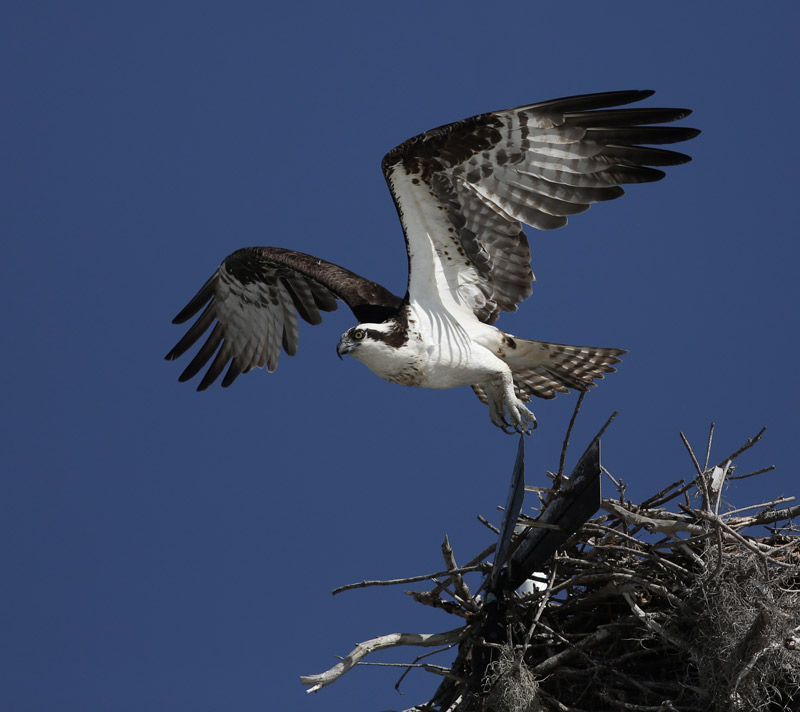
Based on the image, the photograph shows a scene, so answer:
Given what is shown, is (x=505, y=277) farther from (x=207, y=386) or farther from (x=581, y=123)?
(x=207, y=386)

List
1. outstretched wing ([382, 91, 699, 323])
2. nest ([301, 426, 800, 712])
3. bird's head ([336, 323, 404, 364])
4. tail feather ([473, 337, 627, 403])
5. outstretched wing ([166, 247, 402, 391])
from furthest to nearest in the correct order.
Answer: outstretched wing ([166, 247, 402, 391]), tail feather ([473, 337, 627, 403]), bird's head ([336, 323, 404, 364]), outstretched wing ([382, 91, 699, 323]), nest ([301, 426, 800, 712])

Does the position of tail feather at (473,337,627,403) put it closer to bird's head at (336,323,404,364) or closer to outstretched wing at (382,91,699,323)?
outstretched wing at (382,91,699,323)

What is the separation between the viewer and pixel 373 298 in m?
7.55

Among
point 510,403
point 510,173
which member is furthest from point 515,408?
point 510,173

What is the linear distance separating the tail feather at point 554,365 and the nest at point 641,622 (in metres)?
1.39

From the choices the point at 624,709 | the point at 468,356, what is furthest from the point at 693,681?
the point at 468,356

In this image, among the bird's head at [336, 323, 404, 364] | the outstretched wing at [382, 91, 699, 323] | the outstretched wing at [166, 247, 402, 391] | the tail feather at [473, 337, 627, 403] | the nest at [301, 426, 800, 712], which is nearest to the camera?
the nest at [301, 426, 800, 712]

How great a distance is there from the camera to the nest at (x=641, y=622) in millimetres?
5270

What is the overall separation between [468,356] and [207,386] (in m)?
2.96

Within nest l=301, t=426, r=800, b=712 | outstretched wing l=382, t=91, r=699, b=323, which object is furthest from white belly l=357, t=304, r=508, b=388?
nest l=301, t=426, r=800, b=712

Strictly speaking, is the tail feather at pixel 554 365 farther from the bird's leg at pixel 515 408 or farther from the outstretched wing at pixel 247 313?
the outstretched wing at pixel 247 313

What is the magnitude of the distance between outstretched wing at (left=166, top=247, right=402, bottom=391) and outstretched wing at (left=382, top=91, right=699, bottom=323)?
1.92 meters

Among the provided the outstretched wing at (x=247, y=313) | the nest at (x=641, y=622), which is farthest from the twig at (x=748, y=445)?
the outstretched wing at (x=247, y=313)

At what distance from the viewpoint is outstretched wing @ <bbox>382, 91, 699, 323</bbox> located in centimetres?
656
